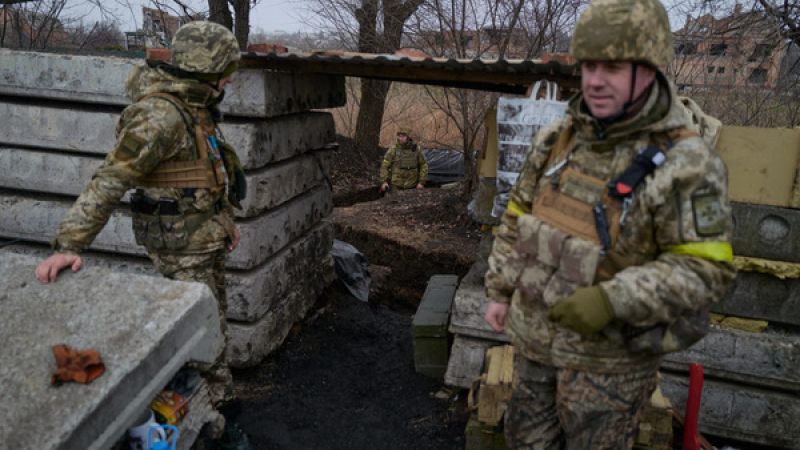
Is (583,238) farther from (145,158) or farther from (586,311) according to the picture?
(145,158)

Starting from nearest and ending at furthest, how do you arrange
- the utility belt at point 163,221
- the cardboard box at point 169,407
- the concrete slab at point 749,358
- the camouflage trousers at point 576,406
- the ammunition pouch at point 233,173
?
the camouflage trousers at point 576,406
the cardboard box at point 169,407
the utility belt at point 163,221
the ammunition pouch at point 233,173
the concrete slab at point 749,358

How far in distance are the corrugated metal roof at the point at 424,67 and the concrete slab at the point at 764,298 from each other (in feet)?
5.52

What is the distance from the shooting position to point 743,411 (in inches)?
153

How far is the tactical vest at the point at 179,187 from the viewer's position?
10.7 feet

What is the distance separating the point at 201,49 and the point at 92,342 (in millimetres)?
1666

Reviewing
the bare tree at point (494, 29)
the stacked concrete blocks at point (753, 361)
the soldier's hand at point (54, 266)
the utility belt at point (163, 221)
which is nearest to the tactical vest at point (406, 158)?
the bare tree at point (494, 29)

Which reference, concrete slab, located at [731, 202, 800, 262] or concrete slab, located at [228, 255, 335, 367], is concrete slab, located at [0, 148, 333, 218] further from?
concrete slab, located at [731, 202, 800, 262]

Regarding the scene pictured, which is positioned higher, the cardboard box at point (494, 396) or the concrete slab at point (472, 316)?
the concrete slab at point (472, 316)

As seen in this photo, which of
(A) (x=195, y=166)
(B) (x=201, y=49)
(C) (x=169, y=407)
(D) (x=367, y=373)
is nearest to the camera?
(C) (x=169, y=407)

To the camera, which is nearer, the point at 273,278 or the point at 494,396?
the point at 494,396

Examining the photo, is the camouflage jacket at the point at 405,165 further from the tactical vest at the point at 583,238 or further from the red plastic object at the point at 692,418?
the tactical vest at the point at 583,238

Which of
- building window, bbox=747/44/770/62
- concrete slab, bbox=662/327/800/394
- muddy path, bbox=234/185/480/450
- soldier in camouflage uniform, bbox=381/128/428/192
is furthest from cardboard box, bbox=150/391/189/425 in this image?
soldier in camouflage uniform, bbox=381/128/428/192

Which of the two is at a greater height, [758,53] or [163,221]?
[758,53]

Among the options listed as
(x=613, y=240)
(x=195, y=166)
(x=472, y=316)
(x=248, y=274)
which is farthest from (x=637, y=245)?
(x=248, y=274)
